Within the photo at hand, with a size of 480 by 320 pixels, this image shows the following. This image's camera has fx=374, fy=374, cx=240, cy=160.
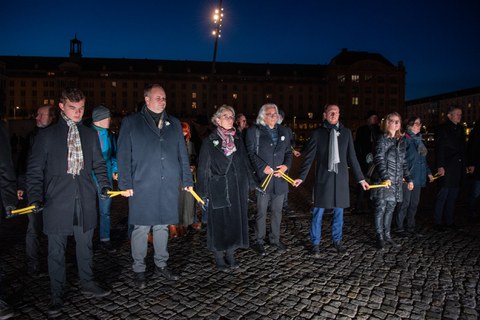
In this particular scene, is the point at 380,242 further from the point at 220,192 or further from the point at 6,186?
the point at 6,186

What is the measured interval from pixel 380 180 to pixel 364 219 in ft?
7.20

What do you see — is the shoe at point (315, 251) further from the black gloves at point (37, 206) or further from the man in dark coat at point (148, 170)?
the black gloves at point (37, 206)

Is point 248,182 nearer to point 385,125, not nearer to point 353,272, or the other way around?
point 353,272

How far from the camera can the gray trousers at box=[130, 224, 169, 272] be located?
15.6 ft

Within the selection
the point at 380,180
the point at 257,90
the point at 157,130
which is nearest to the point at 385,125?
the point at 380,180

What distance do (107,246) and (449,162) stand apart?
6771 mm

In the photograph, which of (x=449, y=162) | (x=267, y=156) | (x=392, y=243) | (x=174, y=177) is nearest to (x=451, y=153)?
(x=449, y=162)

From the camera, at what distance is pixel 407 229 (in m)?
7.25

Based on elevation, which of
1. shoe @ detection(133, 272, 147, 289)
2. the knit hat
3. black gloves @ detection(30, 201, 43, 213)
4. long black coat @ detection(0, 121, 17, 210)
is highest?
the knit hat

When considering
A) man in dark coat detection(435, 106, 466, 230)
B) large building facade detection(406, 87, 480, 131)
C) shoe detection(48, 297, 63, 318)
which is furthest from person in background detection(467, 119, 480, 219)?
large building facade detection(406, 87, 480, 131)

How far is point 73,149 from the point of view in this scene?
4.23 metres

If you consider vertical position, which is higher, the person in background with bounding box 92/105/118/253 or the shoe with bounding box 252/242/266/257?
the person in background with bounding box 92/105/118/253

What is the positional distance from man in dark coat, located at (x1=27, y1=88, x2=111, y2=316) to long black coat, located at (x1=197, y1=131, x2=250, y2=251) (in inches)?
59.5

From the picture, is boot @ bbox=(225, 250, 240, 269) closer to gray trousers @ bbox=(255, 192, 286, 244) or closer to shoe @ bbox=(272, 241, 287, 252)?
gray trousers @ bbox=(255, 192, 286, 244)
